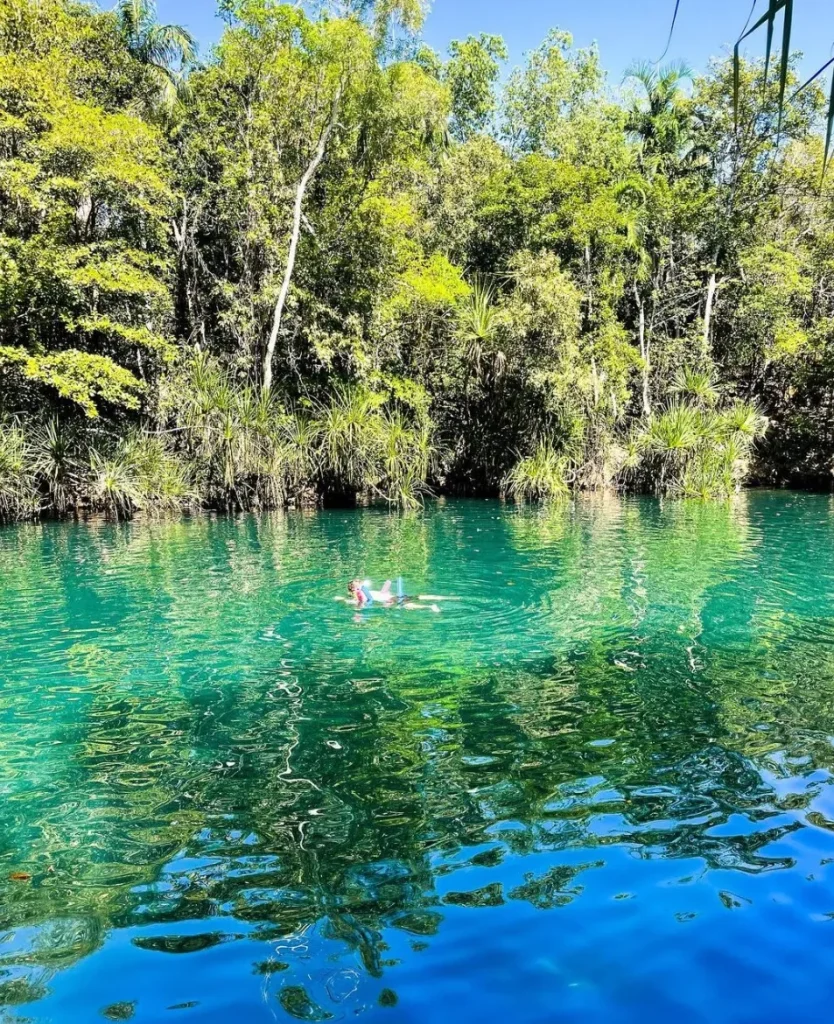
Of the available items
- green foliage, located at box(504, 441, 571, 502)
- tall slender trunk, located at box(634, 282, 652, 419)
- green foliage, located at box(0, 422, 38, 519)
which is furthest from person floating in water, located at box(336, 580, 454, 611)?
tall slender trunk, located at box(634, 282, 652, 419)

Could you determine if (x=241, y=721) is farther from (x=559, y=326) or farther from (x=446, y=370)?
(x=446, y=370)

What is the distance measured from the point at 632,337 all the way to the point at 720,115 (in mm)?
8826

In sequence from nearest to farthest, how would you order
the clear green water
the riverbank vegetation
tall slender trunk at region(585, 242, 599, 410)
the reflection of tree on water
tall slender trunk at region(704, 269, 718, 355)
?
the clear green water < the reflection of tree on water < the riverbank vegetation < tall slender trunk at region(585, 242, 599, 410) < tall slender trunk at region(704, 269, 718, 355)

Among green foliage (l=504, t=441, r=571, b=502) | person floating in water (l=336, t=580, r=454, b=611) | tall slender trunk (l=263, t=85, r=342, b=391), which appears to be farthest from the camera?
green foliage (l=504, t=441, r=571, b=502)

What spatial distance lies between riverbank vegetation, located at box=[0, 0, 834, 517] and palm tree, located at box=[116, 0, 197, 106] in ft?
0.27

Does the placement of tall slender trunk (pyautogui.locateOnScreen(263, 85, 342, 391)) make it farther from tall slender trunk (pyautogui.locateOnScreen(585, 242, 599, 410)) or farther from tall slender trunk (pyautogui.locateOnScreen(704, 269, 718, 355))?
tall slender trunk (pyautogui.locateOnScreen(704, 269, 718, 355))

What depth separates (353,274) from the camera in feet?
75.4

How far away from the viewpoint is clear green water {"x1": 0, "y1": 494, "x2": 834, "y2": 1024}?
9.70 feet

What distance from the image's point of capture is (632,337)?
93.4 feet

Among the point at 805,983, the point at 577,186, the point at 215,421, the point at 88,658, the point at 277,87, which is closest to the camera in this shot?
the point at 805,983

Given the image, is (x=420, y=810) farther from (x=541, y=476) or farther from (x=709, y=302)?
(x=709, y=302)

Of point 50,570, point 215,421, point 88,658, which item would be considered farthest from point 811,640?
point 215,421

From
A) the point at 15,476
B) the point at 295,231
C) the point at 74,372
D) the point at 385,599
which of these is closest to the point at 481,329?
the point at 295,231

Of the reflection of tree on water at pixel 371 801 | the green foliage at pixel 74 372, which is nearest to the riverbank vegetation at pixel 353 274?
→ the green foliage at pixel 74 372
